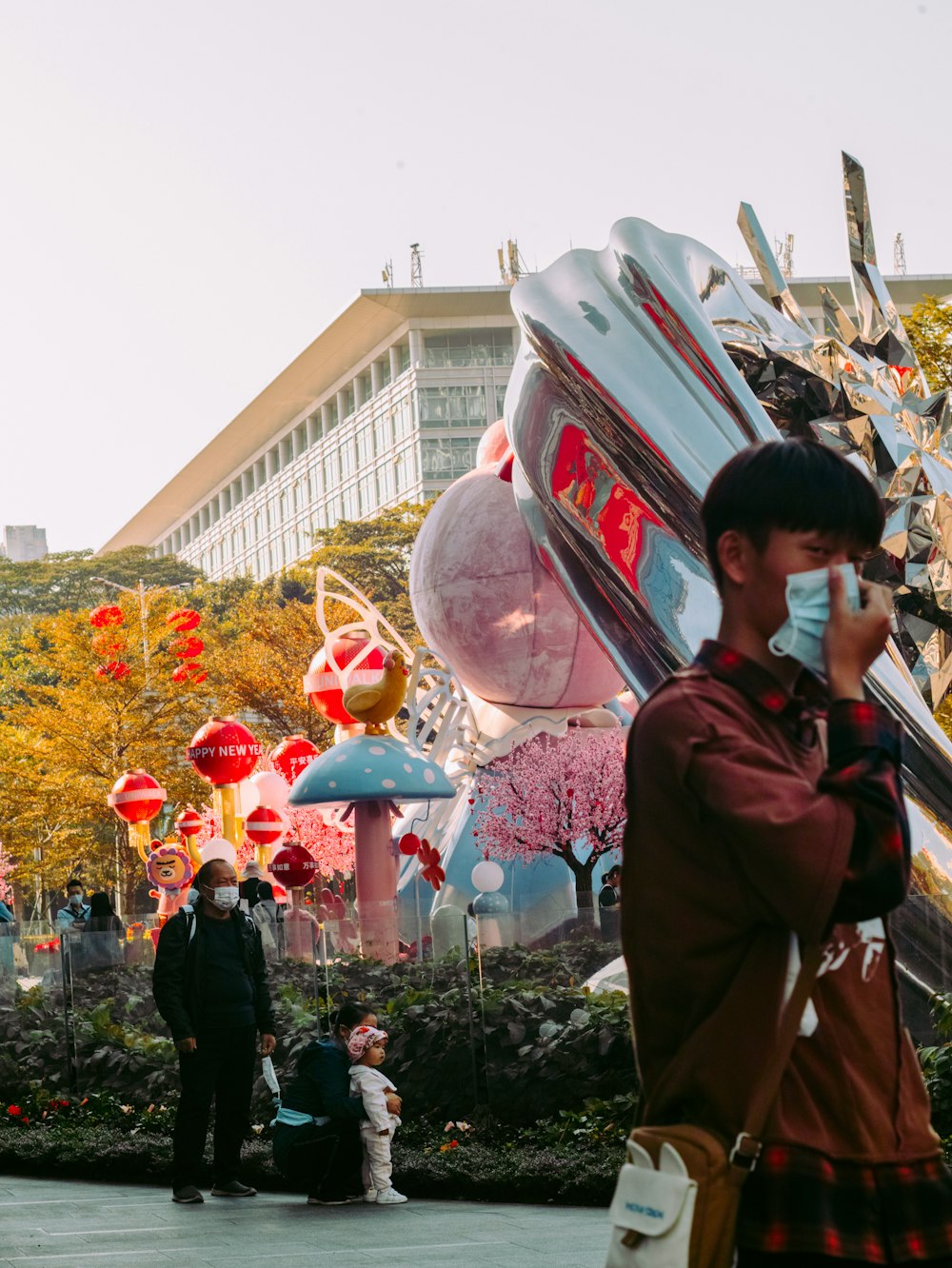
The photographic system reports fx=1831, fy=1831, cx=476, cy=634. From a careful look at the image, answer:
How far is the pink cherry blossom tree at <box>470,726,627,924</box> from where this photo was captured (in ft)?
55.1

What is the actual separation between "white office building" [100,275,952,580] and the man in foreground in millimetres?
59639

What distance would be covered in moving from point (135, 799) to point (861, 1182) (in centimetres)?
2588

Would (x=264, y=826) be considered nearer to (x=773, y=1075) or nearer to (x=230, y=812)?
(x=230, y=812)

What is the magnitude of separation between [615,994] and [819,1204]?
688 cm

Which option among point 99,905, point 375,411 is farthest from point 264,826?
point 375,411

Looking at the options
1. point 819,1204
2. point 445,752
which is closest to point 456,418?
point 445,752

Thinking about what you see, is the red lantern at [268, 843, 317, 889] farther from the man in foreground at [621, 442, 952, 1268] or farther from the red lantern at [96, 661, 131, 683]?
the man in foreground at [621, 442, 952, 1268]

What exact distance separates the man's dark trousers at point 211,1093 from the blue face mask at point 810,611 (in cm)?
602

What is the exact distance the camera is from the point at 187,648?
38250 millimetres

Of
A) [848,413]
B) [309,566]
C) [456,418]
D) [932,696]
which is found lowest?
[932,696]

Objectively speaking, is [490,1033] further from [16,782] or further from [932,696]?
[16,782]

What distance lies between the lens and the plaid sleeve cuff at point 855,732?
2.03m

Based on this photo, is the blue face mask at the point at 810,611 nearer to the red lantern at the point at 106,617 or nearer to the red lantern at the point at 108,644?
the red lantern at the point at 106,617

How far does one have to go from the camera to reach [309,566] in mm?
51938
